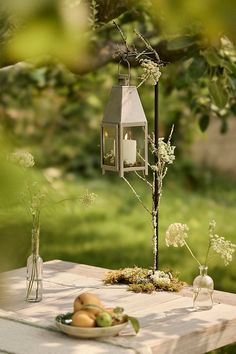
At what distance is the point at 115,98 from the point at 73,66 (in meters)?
0.91

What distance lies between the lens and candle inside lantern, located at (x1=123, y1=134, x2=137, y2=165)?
117 inches

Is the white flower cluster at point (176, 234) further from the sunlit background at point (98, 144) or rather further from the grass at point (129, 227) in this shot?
the grass at point (129, 227)

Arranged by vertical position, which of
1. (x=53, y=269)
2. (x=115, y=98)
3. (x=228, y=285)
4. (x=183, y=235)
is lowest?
(x=228, y=285)

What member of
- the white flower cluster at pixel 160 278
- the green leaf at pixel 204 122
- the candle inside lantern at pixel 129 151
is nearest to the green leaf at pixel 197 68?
the candle inside lantern at pixel 129 151

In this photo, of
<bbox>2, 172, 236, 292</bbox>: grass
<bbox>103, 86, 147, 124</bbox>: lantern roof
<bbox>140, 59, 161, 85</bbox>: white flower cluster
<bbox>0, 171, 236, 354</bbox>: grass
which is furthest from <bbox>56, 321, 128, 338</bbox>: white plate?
<bbox>2, 172, 236, 292</bbox>: grass

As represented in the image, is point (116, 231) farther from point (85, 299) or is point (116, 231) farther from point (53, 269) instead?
point (85, 299)

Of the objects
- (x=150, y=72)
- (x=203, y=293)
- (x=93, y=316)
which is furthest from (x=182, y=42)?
(x=93, y=316)

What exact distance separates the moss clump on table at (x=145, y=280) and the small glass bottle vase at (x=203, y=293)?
0.27 meters

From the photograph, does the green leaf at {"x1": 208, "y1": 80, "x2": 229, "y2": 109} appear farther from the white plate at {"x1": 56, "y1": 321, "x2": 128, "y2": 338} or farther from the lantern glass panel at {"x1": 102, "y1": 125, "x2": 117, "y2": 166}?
the white plate at {"x1": 56, "y1": 321, "x2": 128, "y2": 338}

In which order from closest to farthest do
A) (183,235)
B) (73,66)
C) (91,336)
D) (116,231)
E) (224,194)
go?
(91,336)
(183,235)
(73,66)
(116,231)
(224,194)

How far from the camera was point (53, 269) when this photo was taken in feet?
11.2

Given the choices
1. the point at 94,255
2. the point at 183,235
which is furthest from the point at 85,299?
the point at 94,255

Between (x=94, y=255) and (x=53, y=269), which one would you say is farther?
(x=94, y=255)

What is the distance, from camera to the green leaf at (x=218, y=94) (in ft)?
11.0
